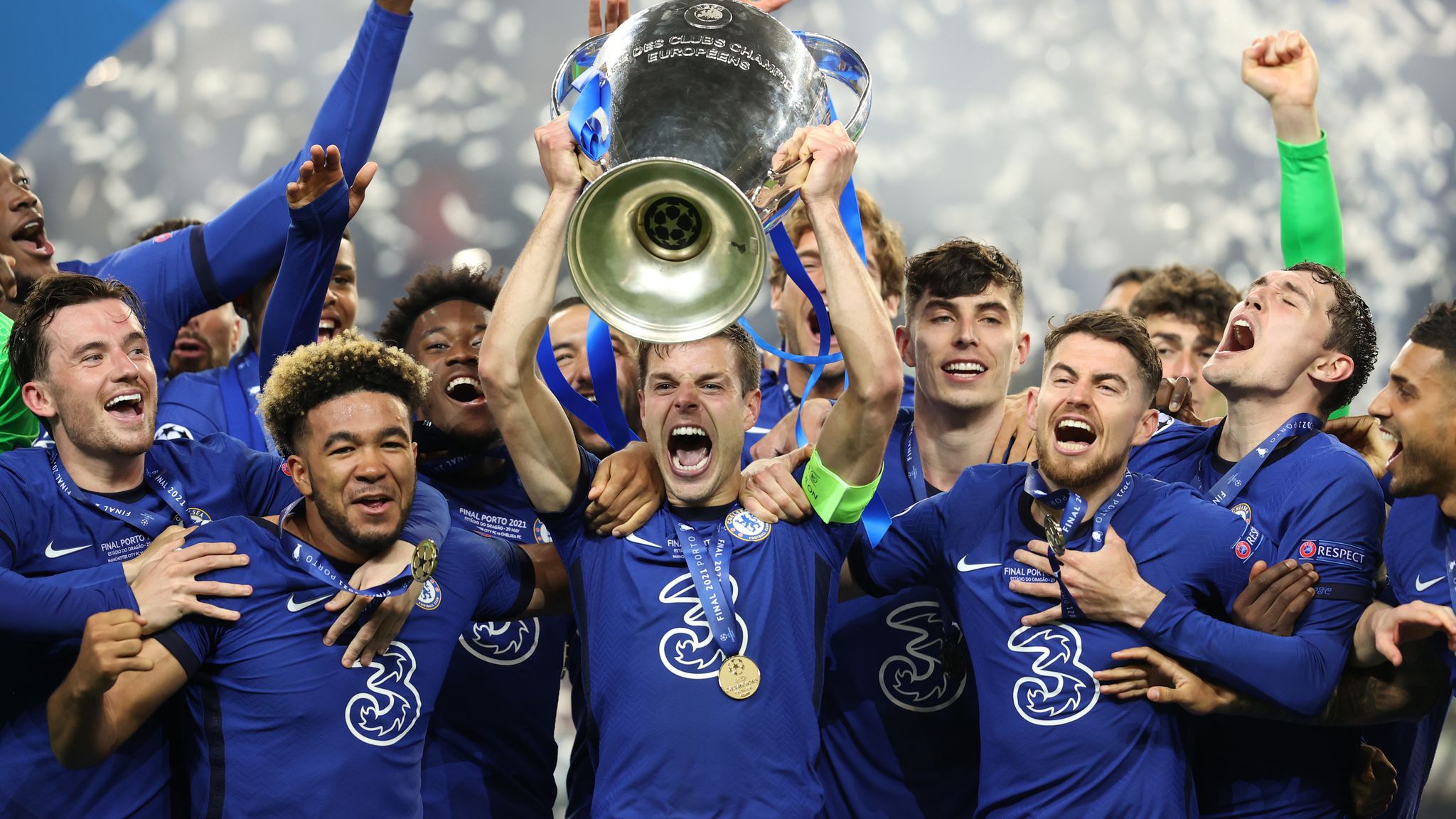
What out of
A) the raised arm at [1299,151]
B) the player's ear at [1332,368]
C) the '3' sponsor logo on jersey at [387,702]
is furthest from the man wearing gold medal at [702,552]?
the raised arm at [1299,151]

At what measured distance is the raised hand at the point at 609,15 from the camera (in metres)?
3.28

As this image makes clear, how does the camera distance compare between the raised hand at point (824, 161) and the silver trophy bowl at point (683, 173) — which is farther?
the raised hand at point (824, 161)

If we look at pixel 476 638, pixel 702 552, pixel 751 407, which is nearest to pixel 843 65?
pixel 751 407

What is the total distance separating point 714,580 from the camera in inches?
108

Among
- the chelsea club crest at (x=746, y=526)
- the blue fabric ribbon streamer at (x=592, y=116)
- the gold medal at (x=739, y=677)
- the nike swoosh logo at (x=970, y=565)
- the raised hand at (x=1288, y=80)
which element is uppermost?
the raised hand at (x=1288, y=80)

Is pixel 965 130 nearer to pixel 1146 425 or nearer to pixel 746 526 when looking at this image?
pixel 1146 425

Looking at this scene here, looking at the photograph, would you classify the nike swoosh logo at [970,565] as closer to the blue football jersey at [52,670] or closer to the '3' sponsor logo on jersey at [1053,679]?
the '3' sponsor logo on jersey at [1053,679]

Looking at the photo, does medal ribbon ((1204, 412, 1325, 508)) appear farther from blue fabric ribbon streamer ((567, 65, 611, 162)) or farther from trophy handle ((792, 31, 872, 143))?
blue fabric ribbon streamer ((567, 65, 611, 162))

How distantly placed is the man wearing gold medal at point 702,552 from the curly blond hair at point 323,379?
402 millimetres

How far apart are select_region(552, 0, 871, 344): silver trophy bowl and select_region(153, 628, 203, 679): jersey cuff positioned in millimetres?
1064

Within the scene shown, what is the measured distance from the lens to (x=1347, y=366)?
128 inches

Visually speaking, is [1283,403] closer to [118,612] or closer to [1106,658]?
[1106,658]

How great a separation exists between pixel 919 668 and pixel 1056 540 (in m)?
0.58

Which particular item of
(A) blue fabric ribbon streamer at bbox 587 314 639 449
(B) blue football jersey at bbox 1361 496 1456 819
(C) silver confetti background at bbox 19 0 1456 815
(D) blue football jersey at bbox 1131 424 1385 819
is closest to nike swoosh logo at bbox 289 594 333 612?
(A) blue fabric ribbon streamer at bbox 587 314 639 449
